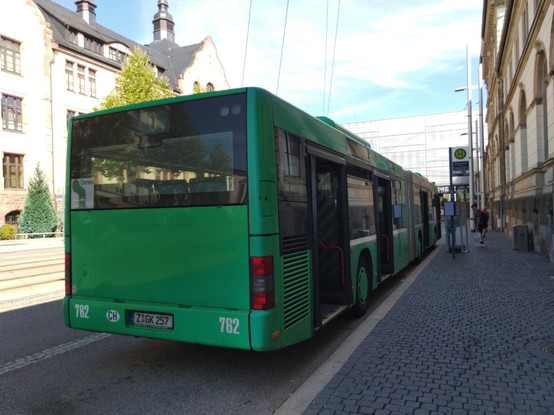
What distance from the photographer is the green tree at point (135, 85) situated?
1021 inches

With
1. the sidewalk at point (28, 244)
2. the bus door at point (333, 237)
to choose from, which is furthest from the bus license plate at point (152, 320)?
the sidewalk at point (28, 244)

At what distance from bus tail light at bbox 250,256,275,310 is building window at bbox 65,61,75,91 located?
34364 mm

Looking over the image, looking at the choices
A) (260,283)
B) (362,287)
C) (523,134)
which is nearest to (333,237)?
(362,287)

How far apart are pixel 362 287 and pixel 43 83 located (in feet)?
104

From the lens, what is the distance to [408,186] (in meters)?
11.2

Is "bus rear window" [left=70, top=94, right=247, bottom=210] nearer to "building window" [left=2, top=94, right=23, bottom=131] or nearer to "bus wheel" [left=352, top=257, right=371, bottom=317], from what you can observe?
"bus wheel" [left=352, top=257, right=371, bottom=317]

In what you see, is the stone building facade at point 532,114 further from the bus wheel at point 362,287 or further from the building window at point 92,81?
the building window at point 92,81

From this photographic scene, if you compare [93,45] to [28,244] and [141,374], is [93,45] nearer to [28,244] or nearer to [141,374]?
[28,244]

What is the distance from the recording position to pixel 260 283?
12.9ft

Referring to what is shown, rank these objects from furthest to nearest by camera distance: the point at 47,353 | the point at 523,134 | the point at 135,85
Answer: the point at 135,85
the point at 523,134
the point at 47,353

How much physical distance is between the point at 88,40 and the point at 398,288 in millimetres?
35437

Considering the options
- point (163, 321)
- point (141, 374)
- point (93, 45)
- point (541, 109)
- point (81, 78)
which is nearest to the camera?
point (163, 321)

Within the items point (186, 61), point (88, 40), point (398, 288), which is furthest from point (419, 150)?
point (398, 288)

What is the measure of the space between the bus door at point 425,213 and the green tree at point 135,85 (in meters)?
17.1
